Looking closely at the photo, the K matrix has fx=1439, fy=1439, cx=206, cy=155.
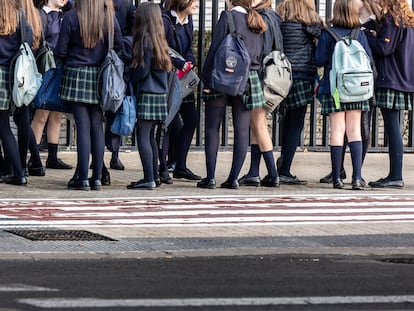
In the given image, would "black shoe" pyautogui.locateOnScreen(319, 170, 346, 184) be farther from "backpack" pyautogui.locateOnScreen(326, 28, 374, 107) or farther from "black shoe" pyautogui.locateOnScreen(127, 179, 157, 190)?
"black shoe" pyautogui.locateOnScreen(127, 179, 157, 190)

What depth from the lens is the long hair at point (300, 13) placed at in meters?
14.5

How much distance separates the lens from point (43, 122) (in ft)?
51.8

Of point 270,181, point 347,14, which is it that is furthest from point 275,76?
point 270,181

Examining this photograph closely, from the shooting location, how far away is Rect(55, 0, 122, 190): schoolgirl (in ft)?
44.3

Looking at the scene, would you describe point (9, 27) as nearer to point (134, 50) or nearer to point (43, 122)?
point (134, 50)

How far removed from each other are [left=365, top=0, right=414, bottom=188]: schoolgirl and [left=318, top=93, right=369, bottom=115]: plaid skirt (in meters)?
0.39

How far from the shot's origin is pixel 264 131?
14555mm

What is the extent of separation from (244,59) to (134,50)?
3.49ft

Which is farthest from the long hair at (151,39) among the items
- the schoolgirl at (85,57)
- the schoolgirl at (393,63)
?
the schoolgirl at (393,63)

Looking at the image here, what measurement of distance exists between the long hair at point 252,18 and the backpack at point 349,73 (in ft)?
2.37

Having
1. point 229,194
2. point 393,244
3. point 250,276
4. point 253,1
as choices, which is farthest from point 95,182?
point 250,276

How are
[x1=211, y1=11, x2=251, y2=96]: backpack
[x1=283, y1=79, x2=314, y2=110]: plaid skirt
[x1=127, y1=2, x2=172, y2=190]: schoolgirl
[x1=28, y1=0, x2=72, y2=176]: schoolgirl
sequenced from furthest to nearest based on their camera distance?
[x1=28, y1=0, x2=72, y2=176]: schoolgirl
[x1=283, y1=79, x2=314, y2=110]: plaid skirt
[x1=211, y1=11, x2=251, y2=96]: backpack
[x1=127, y1=2, x2=172, y2=190]: schoolgirl

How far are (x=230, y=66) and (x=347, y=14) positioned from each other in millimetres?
1347

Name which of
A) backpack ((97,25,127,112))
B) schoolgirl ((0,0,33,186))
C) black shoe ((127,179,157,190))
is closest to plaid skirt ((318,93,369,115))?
black shoe ((127,179,157,190))
